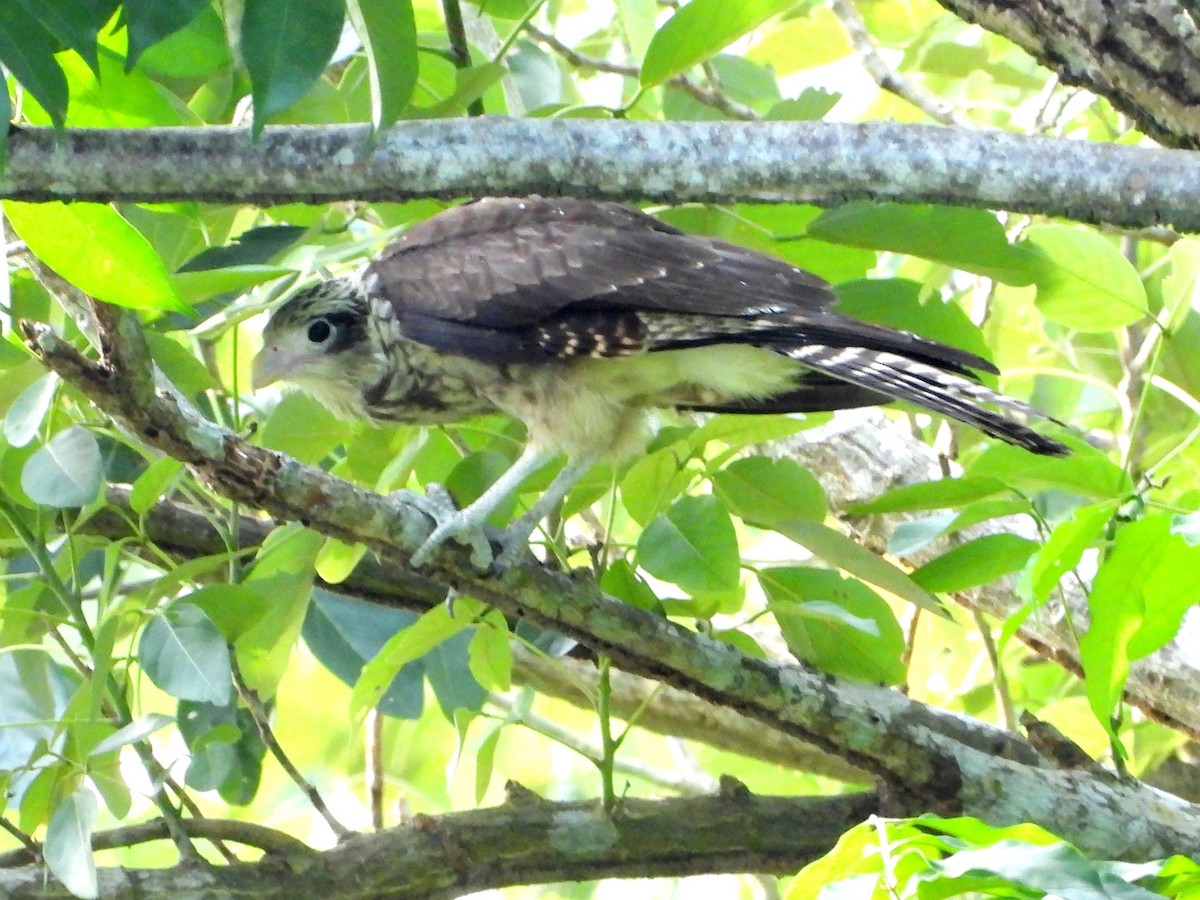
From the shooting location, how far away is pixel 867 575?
2076 mm

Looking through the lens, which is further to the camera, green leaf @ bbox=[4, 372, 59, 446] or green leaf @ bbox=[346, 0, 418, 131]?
green leaf @ bbox=[4, 372, 59, 446]

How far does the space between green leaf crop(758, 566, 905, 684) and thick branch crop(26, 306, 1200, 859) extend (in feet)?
0.12

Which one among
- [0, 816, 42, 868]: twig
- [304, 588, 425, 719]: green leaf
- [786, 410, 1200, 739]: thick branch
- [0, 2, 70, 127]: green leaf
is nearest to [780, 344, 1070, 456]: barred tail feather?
[786, 410, 1200, 739]: thick branch

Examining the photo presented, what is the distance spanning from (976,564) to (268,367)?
1.32 m

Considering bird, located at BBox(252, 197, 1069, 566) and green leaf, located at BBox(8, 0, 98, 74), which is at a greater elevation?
bird, located at BBox(252, 197, 1069, 566)

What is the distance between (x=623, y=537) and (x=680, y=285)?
2.91 feet

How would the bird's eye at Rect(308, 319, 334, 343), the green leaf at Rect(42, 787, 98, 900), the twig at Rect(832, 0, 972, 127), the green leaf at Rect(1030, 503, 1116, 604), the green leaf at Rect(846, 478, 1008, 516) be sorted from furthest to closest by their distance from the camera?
the twig at Rect(832, 0, 972, 127) < the bird's eye at Rect(308, 319, 334, 343) < the green leaf at Rect(846, 478, 1008, 516) < the green leaf at Rect(42, 787, 98, 900) < the green leaf at Rect(1030, 503, 1116, 604)

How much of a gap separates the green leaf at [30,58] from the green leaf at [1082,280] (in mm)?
1391

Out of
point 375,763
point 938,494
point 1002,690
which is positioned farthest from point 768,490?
point 375,763

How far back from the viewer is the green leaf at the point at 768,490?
85.2 inches

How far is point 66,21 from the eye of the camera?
4.60 ft

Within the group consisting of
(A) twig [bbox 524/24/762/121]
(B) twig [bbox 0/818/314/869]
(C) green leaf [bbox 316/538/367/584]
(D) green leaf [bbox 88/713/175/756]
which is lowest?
(B) twig [bbox 0/818/314/869]

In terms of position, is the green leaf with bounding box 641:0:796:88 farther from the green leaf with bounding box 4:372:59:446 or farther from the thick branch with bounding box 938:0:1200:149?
the green leaf with bounding box 4:372:59:446

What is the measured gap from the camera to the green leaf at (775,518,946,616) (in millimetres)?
2053
